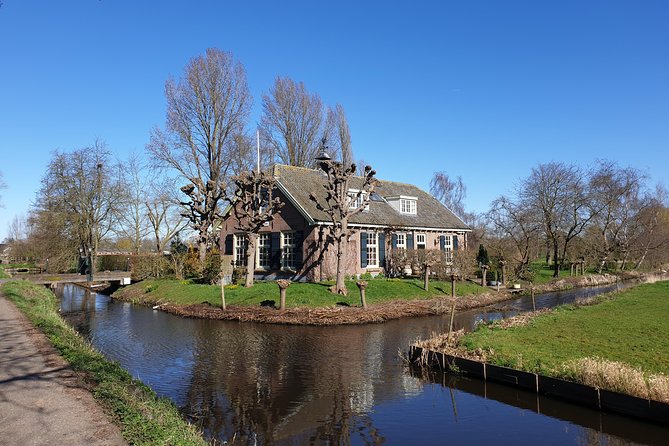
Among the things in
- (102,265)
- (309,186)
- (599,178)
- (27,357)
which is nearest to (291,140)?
(309,186)

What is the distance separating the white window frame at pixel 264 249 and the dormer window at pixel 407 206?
928cm

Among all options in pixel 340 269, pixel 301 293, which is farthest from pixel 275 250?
pixel 340 269

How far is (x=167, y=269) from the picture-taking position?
3112 centimetres

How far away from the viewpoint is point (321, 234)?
81.8ft

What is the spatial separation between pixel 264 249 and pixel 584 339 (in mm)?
19137

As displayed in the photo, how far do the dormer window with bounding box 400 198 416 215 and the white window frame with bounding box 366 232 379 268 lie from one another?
165 inches

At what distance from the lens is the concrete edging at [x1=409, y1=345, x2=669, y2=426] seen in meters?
7.83

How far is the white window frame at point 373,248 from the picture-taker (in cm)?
2736

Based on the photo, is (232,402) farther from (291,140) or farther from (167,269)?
(291,140)

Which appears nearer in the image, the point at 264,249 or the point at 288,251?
the point at 288,251

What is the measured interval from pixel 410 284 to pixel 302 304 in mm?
7011

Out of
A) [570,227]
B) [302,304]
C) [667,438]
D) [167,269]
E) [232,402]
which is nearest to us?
[667,438]

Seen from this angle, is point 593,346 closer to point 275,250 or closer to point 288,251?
point 288,251

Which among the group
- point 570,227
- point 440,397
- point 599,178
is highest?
point 599,178
